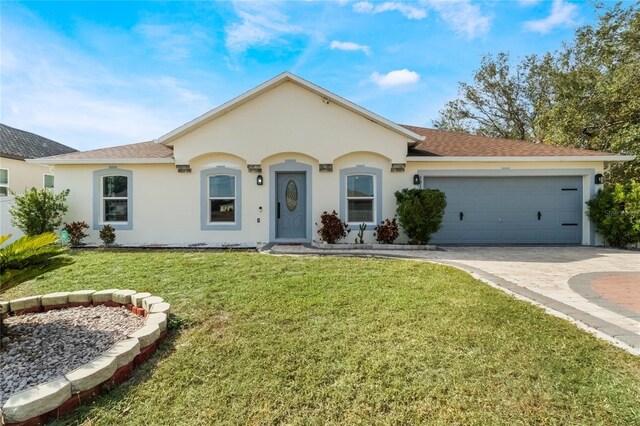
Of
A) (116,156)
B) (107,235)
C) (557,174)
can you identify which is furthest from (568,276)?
(116,156)

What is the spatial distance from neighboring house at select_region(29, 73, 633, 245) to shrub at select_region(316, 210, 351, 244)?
0.48 metres

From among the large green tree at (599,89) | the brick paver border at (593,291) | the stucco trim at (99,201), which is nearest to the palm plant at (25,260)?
the brick paver border at (593,291)

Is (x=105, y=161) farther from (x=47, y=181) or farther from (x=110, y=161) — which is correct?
(x=47, y=181)

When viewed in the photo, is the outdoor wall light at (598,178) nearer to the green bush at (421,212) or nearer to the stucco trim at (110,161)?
the green bush at (421,212)

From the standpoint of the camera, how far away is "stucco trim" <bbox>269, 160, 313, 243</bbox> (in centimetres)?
1108

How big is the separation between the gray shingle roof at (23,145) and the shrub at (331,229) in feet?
52.6

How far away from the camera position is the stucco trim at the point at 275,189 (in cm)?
1108

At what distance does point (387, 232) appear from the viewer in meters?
10.6

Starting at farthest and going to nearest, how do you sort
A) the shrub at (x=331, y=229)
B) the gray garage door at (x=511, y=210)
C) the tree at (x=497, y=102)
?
1. the tree at (x=497, y=102)
2. the gray garage door at (x=511, y=210)
3. the shrub at (x=331, y=229)

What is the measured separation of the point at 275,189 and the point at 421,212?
4.92 m

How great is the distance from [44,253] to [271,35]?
34.0 ft

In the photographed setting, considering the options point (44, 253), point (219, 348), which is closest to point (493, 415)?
point (219, 348)

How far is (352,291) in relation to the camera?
5219 millimetres

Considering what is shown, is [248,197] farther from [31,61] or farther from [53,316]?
[53,316]
